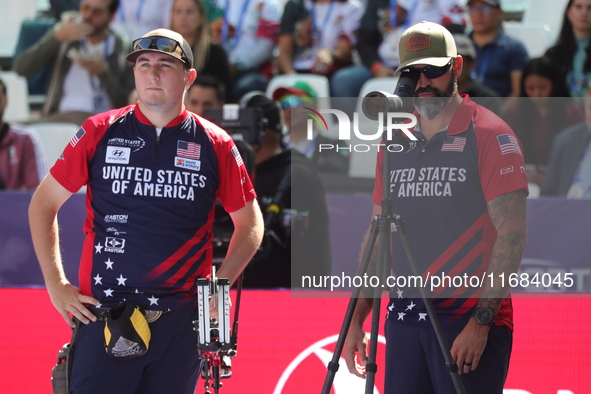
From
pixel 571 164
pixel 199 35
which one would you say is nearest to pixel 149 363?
pixel 571 164

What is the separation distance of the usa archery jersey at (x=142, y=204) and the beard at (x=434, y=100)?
78 centimetres

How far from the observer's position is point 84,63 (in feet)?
21.1

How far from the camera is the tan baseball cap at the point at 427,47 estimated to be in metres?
2.79

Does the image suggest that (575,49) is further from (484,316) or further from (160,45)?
(160,45)

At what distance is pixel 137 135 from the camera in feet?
9.69

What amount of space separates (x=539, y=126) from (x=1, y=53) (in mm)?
4667

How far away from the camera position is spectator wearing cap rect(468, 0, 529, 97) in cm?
598

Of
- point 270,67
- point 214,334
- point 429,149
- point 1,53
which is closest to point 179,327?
point 214,334

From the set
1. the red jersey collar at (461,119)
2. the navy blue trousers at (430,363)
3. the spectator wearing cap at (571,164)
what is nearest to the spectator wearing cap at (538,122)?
the spectator wearing cap at (571,164)

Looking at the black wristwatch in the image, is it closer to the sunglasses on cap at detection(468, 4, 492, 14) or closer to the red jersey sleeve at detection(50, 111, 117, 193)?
the red jersey sleeve at detection(50, 111, 117, 193)

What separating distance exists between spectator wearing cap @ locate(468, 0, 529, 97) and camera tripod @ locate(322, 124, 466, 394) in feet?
11.4

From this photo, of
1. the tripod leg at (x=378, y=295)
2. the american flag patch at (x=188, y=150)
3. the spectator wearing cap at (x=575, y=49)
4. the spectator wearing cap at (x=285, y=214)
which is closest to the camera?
the tripod leg at (x=378, y=295)

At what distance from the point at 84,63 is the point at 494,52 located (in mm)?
3229

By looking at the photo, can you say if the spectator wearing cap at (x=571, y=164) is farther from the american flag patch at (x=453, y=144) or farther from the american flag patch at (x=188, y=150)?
the american flag patch at (x=188, y=150)
